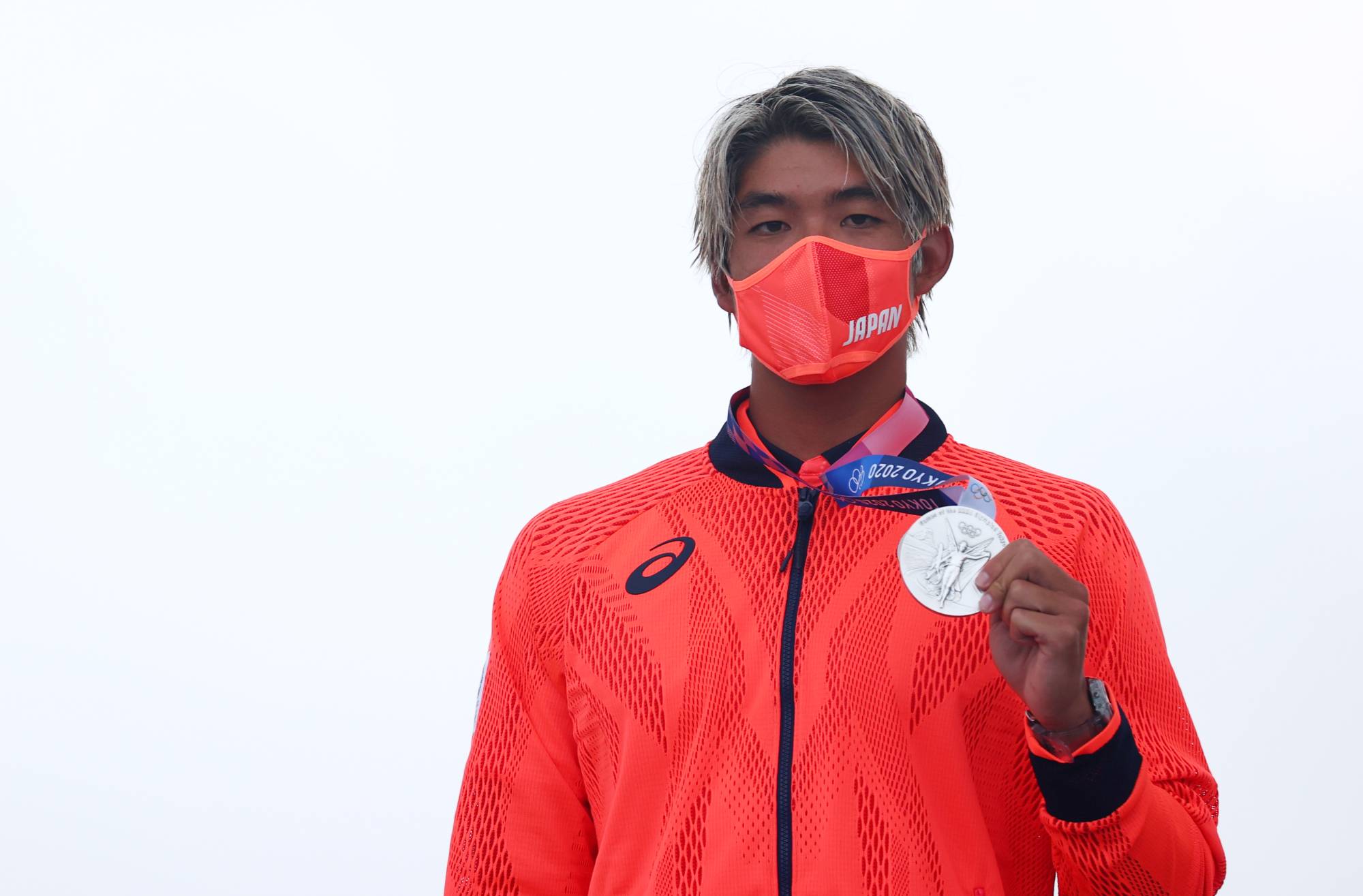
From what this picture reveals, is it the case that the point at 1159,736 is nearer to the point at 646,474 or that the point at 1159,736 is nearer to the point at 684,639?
the point at 684,639

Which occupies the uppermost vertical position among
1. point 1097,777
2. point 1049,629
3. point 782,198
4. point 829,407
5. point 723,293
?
point 782,198

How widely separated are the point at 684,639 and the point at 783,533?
7.5 inches

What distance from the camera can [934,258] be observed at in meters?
2.14

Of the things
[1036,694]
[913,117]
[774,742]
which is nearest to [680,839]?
[774,742]

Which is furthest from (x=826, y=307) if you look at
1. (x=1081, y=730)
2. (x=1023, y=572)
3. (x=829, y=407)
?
(x=1081, y=730)

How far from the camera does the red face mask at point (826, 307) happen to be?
1972 millimetres

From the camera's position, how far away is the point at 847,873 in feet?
5.84

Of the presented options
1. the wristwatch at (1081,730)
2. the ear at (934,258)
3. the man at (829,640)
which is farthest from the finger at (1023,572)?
the ear at (934,258)

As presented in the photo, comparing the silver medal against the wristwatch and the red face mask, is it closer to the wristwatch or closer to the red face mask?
the wristwatch

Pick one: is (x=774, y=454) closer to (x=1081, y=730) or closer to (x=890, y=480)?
(x=890, y=480)

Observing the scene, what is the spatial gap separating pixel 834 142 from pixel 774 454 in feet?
1.42

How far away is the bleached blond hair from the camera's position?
2.07 meters

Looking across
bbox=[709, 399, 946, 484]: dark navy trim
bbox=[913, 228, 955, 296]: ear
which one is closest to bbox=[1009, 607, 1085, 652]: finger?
bbox=[709, 399, 946, 484]: dark navy trim

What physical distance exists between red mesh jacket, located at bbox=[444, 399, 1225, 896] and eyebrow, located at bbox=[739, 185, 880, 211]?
1.09 ft
